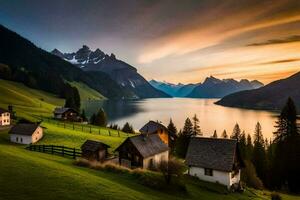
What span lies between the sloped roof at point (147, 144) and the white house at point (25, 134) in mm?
22055

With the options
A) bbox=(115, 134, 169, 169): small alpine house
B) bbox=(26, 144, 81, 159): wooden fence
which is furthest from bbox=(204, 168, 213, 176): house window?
bbox=(26, 144, 81, 159): wooden fence

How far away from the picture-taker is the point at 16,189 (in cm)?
2106

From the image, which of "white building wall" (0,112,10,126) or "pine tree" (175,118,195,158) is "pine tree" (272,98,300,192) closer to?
"pine tree" (175,118,195,158)

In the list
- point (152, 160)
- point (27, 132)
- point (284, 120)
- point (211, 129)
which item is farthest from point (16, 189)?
point (211, 129)

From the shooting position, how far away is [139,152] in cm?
5188

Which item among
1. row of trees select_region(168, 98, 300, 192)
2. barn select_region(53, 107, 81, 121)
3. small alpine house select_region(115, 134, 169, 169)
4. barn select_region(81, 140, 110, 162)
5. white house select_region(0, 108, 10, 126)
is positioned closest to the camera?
barn select_region(81, 140, 110, 162)

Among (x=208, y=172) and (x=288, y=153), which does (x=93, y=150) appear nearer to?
(x=208, y=172)

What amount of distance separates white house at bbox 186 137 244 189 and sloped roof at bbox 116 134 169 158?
23.6ft

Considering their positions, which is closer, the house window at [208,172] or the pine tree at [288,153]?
the house window at [208,172]

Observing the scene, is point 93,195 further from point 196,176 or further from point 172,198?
point 196,176

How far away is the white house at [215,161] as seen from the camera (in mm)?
48344

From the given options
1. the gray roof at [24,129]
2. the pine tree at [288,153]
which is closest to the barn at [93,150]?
the gray roof at [24,129]

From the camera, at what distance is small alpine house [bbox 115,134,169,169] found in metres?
52.1

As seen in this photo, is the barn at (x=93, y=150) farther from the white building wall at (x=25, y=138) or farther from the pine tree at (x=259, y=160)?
the pine tree at (x=259, y=160)
